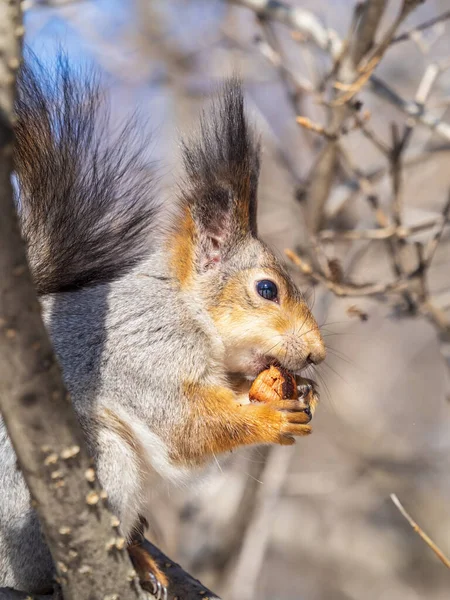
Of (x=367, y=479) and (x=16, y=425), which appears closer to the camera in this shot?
(x=16, y=425)

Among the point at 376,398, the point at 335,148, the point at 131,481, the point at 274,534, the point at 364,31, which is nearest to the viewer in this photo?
the point at 131,481

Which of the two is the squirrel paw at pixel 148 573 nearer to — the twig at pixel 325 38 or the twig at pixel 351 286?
the twig at pixel 351 286

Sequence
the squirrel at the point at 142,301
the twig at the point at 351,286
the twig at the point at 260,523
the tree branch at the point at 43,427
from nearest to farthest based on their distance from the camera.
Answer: the tree branch at the point at 43,427
the squirrel at the point at 142,301
the twig at the point at 351,286
the twig at the point at 260,523

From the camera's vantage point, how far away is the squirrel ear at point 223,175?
2.09m

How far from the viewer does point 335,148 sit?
8.87 feet

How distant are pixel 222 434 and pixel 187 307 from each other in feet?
1.30

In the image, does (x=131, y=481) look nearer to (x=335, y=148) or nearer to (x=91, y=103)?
(x=91, y=103)

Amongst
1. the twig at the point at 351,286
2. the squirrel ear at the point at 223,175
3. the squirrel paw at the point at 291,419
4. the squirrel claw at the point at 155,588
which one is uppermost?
the squirrel ear at the point at 223,175

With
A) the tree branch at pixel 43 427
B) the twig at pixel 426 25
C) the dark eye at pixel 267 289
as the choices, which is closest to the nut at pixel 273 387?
the dark eye at pixel 267 289

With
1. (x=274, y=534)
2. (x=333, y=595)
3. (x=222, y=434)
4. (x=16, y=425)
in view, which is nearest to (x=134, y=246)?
(x=222, y=434)

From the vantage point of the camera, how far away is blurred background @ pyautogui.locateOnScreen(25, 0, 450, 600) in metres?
3.34

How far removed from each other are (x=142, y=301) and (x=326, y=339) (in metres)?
2.46

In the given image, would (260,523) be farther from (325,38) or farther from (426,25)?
(426,25)

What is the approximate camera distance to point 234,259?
2.22 m
